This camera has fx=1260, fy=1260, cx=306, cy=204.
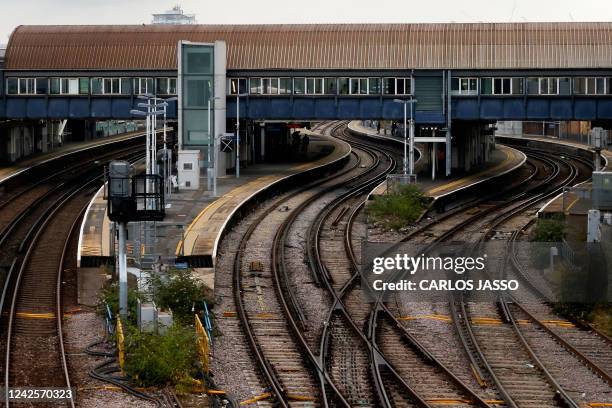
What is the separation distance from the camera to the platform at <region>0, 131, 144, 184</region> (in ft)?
223

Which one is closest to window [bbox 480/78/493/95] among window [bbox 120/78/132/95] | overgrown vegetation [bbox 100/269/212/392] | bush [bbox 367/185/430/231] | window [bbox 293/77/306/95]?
window [bbox 293/77/306/95]

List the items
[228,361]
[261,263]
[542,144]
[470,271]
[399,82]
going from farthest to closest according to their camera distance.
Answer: [542,144], [399,82], [261,263], [470,271], [228,361]

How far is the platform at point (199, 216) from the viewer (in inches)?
1663

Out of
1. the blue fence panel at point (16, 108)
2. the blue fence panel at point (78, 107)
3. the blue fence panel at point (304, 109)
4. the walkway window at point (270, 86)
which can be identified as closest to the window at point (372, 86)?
the blue fence panel at point (304, 109)

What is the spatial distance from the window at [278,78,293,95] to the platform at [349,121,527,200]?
8.26 meters

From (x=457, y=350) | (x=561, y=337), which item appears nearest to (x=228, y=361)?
(x=457, y=350)

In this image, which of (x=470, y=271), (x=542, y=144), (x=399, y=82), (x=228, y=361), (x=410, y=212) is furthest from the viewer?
(x=542, y=144)

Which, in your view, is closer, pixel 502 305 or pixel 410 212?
pixel 502 305

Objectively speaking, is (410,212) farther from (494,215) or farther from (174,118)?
(174,118)

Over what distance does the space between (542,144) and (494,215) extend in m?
44.1

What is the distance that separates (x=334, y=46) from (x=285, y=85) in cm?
360

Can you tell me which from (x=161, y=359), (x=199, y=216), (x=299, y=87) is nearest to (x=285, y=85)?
(x=299, y=87)

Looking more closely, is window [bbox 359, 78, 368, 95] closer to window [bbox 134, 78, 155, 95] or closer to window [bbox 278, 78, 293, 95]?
window [bbox 278, 78, 293, 95]

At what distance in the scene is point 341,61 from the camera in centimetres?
6944
